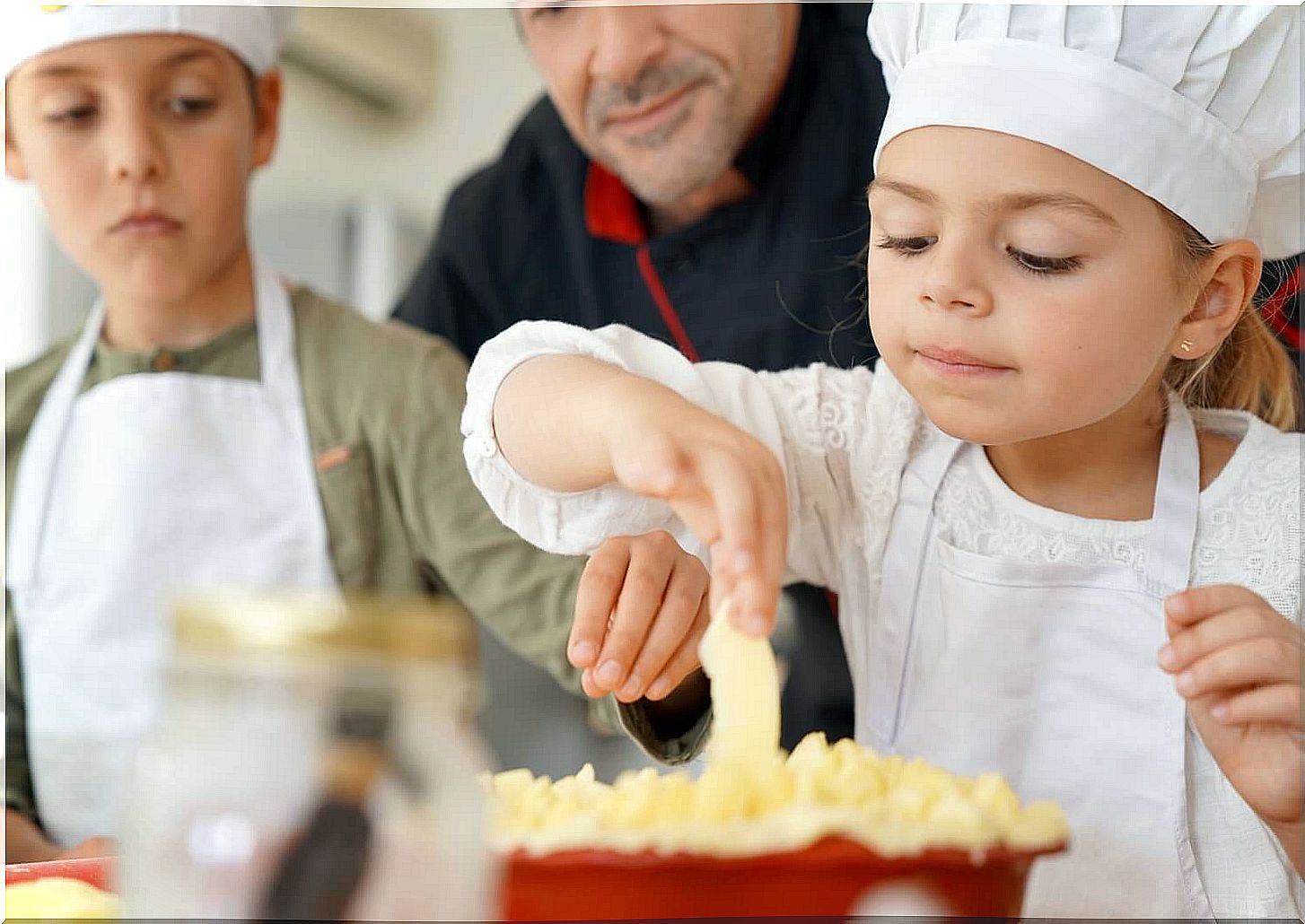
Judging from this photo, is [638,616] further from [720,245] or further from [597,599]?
[720,245]

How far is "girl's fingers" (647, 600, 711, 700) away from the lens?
578 mm

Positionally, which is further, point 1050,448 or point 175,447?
point 175,447

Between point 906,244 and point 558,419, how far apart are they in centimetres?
15

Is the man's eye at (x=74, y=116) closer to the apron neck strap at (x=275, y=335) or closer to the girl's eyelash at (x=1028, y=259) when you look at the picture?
the apron neck strap at (x=275, y=335)

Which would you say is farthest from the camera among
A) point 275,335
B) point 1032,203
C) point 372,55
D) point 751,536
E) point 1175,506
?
point 372,55

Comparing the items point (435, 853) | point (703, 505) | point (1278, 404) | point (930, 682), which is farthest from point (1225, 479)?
point (435, 853)

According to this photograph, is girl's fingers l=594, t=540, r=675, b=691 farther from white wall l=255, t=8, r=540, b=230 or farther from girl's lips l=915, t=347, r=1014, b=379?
white wall l=255, t=8, r=540, b=230

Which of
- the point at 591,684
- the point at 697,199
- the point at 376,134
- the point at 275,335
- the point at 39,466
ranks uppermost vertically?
the point at 376,134

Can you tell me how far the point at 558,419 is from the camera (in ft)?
1.80

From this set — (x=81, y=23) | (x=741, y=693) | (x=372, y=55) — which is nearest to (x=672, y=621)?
(x=741, y=693)

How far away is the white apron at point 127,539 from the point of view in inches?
32.8

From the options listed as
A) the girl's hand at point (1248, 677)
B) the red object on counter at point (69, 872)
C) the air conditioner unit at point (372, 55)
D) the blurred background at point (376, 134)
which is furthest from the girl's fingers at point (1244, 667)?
the air conditioner unit at point (372, 55)

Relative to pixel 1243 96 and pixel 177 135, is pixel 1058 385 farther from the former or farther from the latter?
pixel 177 135

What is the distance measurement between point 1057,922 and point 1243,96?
1.06 feet
